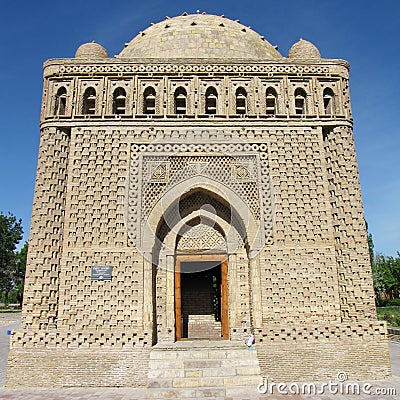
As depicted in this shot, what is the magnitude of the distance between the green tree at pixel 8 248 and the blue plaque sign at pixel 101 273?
31.0m

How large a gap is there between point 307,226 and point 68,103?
259 inches

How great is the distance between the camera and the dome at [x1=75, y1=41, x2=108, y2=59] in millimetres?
10438

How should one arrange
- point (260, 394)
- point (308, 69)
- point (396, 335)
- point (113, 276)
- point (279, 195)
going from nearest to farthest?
point (260, 394)
point (113, 276)
point (279, 195)
point (308, 69)
point (396, 335)

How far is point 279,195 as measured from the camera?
371 inches

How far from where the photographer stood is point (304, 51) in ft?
35.0

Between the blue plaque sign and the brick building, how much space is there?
45 mm

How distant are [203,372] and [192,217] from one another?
3.62 m

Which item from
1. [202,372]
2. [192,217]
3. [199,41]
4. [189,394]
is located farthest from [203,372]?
[199,41]

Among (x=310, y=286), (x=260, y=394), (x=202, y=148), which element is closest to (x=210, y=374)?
(x=260, y=394)

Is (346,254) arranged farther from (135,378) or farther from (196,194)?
(135,378)

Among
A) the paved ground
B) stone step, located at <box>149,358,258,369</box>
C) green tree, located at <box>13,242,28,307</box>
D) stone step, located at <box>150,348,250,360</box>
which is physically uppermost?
green tree, located at <box>13,242,28,307</box>

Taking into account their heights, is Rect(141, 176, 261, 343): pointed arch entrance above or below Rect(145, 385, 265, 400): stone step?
above

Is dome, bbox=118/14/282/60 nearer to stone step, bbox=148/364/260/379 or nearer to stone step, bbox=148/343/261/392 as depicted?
stone step, bbox=148/343/261/392

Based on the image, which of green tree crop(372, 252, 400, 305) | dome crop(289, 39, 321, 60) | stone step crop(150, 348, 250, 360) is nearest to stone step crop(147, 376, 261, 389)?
stone step crop(150, 348, 250, 360)
